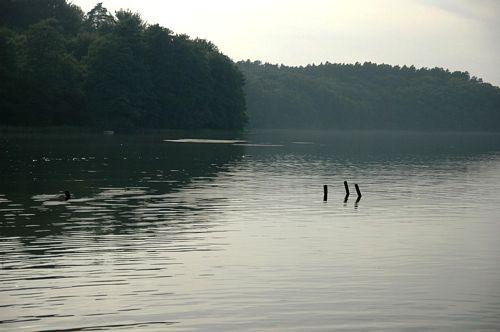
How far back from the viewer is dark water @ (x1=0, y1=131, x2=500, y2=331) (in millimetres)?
23500

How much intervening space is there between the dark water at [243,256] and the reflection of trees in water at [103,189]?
23 centimetres

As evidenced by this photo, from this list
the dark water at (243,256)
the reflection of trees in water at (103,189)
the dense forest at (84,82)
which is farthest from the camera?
the dense forest at (84,82)

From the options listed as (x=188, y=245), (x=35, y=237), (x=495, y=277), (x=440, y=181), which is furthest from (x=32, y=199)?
(x=440, y=181)

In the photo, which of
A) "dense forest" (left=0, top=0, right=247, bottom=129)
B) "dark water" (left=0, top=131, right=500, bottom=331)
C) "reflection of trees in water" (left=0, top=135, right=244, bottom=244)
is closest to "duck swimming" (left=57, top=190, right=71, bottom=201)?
"reflection of trees in water" (left=0, top=135, right=244, bottom=244)

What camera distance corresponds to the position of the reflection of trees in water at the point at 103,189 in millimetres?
42156

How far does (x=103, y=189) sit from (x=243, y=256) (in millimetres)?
30870

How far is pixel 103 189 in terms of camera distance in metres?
62.1

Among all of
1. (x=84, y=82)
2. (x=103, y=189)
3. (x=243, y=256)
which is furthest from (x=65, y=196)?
(x=84, y=82)

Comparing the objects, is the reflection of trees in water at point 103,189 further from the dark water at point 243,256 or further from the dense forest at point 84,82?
the dense forest at point 84,82

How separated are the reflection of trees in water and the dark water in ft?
0.75

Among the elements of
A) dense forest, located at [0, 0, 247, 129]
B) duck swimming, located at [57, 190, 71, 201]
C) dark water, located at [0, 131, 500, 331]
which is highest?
dense forest, located at [0, 0, 247, 129]

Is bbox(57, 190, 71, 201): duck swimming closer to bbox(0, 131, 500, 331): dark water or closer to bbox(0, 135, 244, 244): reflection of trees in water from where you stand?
bbox(0, 135, 244, 244): reflection of trees in water

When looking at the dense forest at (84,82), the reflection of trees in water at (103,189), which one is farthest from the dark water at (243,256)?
the dense forest at (84,82)

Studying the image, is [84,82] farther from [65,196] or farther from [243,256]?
[243,256]
